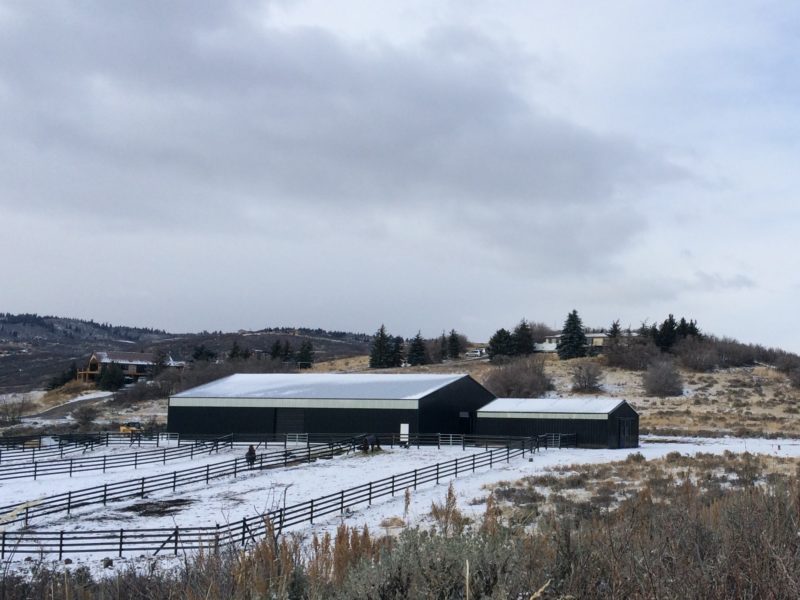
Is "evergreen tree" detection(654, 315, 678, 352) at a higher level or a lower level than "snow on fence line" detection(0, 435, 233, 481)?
higher

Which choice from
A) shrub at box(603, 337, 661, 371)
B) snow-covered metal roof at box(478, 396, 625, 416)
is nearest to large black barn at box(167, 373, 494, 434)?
snow-covered metal roof at box(478, 396, 625, 416)

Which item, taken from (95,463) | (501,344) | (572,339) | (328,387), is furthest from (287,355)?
(95,463)

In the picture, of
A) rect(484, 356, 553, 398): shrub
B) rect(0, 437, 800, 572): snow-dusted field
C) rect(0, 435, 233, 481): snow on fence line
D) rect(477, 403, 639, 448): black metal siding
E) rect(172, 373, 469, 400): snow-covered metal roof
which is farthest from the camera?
rect(484, 356, 553, 398): shrub

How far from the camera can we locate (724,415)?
6662cm

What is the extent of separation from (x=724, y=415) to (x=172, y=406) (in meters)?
44.4

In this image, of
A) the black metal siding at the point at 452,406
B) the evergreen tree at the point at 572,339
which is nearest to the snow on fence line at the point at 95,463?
the black metal siding at the point at 452,406

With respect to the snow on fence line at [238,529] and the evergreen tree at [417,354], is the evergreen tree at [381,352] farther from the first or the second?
the snow on fence line at [238,529]

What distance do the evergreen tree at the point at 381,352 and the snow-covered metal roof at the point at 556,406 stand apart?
63.5 metres

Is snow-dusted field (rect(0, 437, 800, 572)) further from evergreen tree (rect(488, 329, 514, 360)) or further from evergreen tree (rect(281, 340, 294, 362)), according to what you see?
evergreen tree (rect(281, 340, 294, 362))

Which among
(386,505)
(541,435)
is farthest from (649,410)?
(386,505)

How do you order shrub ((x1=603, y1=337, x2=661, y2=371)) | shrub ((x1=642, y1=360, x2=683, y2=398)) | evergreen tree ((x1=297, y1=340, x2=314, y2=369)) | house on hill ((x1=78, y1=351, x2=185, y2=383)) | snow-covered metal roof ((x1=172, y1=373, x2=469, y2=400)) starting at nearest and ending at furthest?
1. snow-covered metal roof ((x1=172, y1=373, x2=469, y2=400))
2. shrub ((x1=642, y1=360, x2=683, y2=398))
3. shrub ((x1=603, y1=337, x2=661, y2=371))
4. evergreen tree ((x1=297, y1=340, x2=314, y2=369))
5. house on hill ((x1=78, y1=351, x2=185, y2=383))

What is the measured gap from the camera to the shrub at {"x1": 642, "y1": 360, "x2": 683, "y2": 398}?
258ft

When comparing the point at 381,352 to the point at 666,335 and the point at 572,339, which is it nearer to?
the point at 572,339

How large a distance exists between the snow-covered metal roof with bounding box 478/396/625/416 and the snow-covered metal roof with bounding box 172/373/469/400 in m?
3.88
